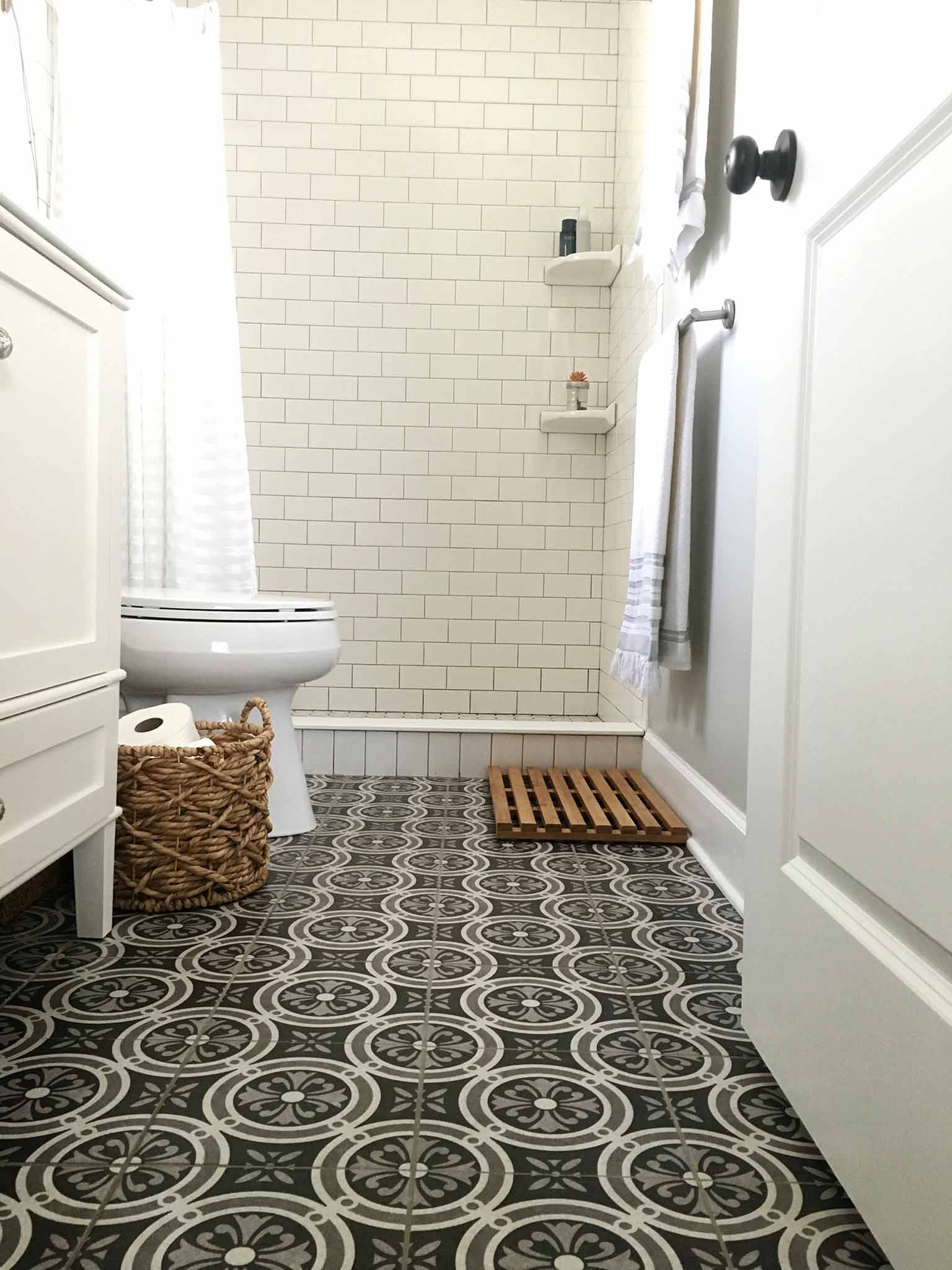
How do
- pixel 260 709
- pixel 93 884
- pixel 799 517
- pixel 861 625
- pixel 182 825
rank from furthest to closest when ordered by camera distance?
1. pixel 260 709
2. pixel 182 825
3. pixel 93 884
4. pixel 799 517
5. pixel 861 625

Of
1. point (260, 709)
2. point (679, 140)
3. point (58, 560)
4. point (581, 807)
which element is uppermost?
point (679, 140)

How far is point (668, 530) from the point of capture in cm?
229

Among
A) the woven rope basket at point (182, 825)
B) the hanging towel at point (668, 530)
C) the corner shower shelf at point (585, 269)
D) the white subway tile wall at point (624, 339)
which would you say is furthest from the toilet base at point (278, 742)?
the corner shower shelf at point (585, 269)

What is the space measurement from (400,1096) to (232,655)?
1.14 m

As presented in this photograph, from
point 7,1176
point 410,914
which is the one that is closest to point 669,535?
point 410,914

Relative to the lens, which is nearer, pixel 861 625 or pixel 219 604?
pixel 861 625

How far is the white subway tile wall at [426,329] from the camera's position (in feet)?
12.2

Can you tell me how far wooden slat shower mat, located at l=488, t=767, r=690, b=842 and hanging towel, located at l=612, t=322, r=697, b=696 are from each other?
34cm

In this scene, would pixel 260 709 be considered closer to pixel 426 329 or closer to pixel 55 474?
pixel 55 474

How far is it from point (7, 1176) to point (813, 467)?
3.64 feet

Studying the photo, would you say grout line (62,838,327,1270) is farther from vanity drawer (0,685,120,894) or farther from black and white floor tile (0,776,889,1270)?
vanity drawer (0,685,120,894)

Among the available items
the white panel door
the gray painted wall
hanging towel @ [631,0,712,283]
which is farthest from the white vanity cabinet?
hanging towel @ [631,0,712,283]

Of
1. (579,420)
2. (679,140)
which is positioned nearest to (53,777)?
Answer: (679,140)

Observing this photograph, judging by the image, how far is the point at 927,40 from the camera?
815 mm
